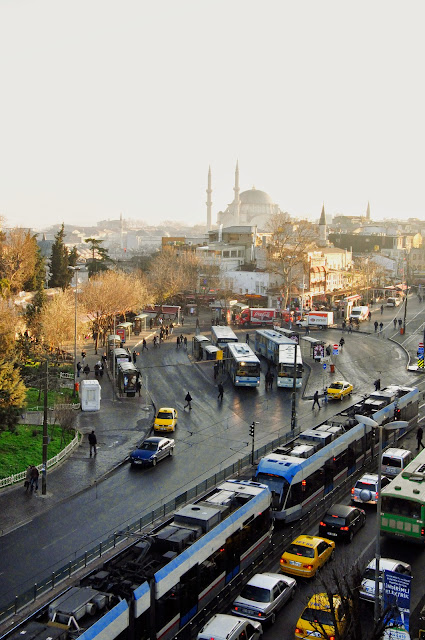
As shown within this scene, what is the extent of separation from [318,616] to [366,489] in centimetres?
829

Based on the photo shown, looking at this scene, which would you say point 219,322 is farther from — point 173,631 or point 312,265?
point 173,631

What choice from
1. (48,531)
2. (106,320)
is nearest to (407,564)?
(48,531)

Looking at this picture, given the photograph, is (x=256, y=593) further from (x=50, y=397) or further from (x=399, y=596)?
(x=50, y=397)

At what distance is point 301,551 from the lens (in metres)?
16.5

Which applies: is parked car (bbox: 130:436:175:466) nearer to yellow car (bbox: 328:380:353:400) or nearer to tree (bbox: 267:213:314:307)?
yellow car (bbox: 328:380:353:400)

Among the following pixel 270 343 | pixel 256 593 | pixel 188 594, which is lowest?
pixel 256 593

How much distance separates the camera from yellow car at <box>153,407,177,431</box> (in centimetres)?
2975

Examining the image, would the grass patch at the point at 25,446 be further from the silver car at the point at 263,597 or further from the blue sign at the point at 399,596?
the blue sign at the point at 399,596

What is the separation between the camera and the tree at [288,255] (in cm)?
7431

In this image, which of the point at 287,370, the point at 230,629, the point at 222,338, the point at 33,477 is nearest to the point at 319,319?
the point at 222,338

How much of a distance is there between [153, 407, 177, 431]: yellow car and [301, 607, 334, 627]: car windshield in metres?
16.7

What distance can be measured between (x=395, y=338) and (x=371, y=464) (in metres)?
33.9

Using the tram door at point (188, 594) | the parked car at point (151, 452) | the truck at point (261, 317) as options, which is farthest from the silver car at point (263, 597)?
the truck at point (261, 317)

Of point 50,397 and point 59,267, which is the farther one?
point 59,267
